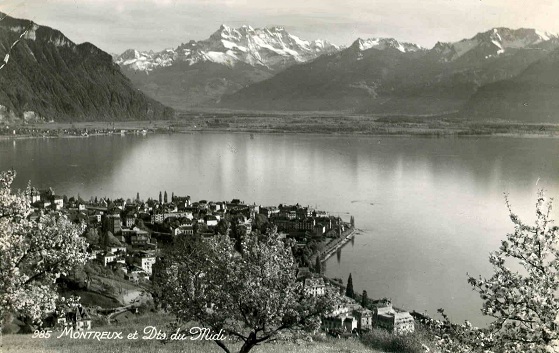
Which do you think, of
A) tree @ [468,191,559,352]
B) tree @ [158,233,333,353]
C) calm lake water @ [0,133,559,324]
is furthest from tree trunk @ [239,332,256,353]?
calm lake water @ [0,133,559,324]

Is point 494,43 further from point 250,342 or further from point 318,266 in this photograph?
point 250,342

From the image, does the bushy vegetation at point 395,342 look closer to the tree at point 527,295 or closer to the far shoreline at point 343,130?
the tree at point 527,295

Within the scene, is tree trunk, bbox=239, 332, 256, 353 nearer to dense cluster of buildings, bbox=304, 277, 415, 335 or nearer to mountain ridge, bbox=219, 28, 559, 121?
dense cluster of buildings, bbox=304, 277, 415, 335

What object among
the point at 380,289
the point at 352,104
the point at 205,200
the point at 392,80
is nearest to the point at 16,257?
the point at 380,289

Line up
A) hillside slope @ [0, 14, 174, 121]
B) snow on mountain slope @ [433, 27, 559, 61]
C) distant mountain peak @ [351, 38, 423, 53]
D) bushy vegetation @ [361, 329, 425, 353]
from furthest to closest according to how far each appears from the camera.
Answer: distant mountain peak @ [351, 38, 423, 53], snow on mountain slope @ [433, 27, 559, 61], hillside slope @ [0, 14, 174, 121], bushy vegetation @ [361, 329, 425, 353]

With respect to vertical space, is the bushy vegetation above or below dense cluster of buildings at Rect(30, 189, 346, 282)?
above

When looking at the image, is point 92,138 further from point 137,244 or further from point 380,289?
point 380,289
